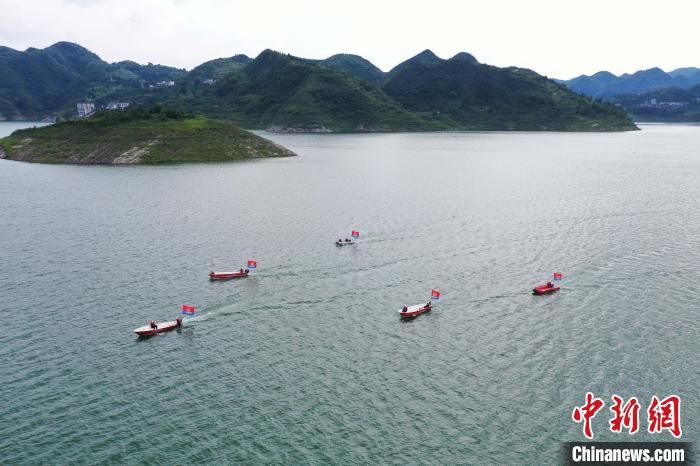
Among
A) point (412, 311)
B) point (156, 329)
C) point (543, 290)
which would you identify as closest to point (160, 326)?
point (156, 329)

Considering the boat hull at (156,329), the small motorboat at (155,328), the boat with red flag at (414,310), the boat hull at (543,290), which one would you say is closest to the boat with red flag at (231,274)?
the small motorboat at (155,328)

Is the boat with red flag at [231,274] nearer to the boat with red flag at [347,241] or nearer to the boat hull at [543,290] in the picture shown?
the boat with red flag at [347,241]

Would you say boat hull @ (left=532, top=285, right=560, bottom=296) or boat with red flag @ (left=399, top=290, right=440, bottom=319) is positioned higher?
boat with red flag @ (left=399, top=290, right=440, bottom=319)

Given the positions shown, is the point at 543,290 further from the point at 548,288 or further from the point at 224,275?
the point at 224,275

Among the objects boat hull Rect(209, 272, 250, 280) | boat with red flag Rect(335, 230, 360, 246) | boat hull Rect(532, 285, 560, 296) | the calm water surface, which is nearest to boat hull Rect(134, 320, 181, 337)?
the calm water surface

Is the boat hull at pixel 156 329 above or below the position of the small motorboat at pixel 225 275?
below

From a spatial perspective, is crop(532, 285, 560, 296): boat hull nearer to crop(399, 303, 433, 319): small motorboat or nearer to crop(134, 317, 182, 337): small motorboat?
crop(399, 303, 433, 319): small motorboat

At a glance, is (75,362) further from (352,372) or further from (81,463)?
(352,372)
